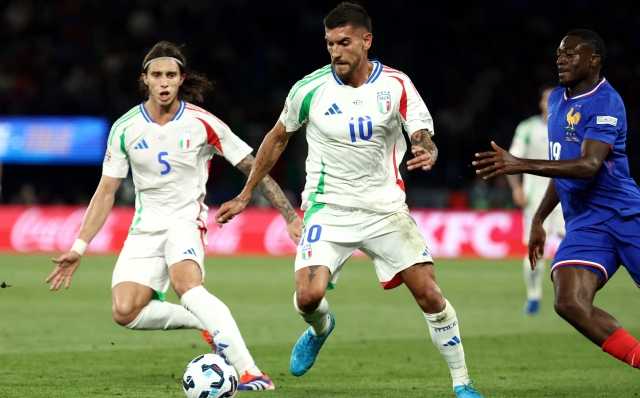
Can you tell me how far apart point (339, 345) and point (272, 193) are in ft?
8.25

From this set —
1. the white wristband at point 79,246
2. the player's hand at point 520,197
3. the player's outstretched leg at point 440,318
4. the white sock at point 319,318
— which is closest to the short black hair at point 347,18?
the player's outstretched leg at point 440,318

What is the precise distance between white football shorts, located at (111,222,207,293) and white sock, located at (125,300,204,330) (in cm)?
14

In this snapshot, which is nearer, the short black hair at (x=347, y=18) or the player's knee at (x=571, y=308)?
the player's knee at (x=571, y=308)

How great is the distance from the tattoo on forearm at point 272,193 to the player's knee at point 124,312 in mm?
1251

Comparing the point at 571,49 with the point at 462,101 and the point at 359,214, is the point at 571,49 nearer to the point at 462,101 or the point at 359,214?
the point at 359,214

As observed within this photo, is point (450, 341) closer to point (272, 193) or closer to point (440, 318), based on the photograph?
point (440, 318)

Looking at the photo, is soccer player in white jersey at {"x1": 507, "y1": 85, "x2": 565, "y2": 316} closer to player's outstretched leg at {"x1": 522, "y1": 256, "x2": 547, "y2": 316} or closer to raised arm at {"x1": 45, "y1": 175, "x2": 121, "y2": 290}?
player's outstretched leg at {"x1": 522, "y1": 256, "x2": 547, "y2": 316}

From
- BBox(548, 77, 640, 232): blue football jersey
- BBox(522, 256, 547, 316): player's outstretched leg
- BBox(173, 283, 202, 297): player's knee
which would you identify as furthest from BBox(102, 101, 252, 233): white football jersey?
BBox(522, 256, 547, 316): player's outstretched leg

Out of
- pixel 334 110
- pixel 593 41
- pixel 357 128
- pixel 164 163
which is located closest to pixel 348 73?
pixel 334 110

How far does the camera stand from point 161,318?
6859 mm

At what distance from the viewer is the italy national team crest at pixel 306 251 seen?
19.8 feet

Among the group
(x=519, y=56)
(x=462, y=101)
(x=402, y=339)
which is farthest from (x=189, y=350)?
(x=519, y=56)

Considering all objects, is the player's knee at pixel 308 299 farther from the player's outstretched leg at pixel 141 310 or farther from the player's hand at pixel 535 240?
the player's hand at pixel 535 240

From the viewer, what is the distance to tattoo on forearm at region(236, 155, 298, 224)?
22.2ft
